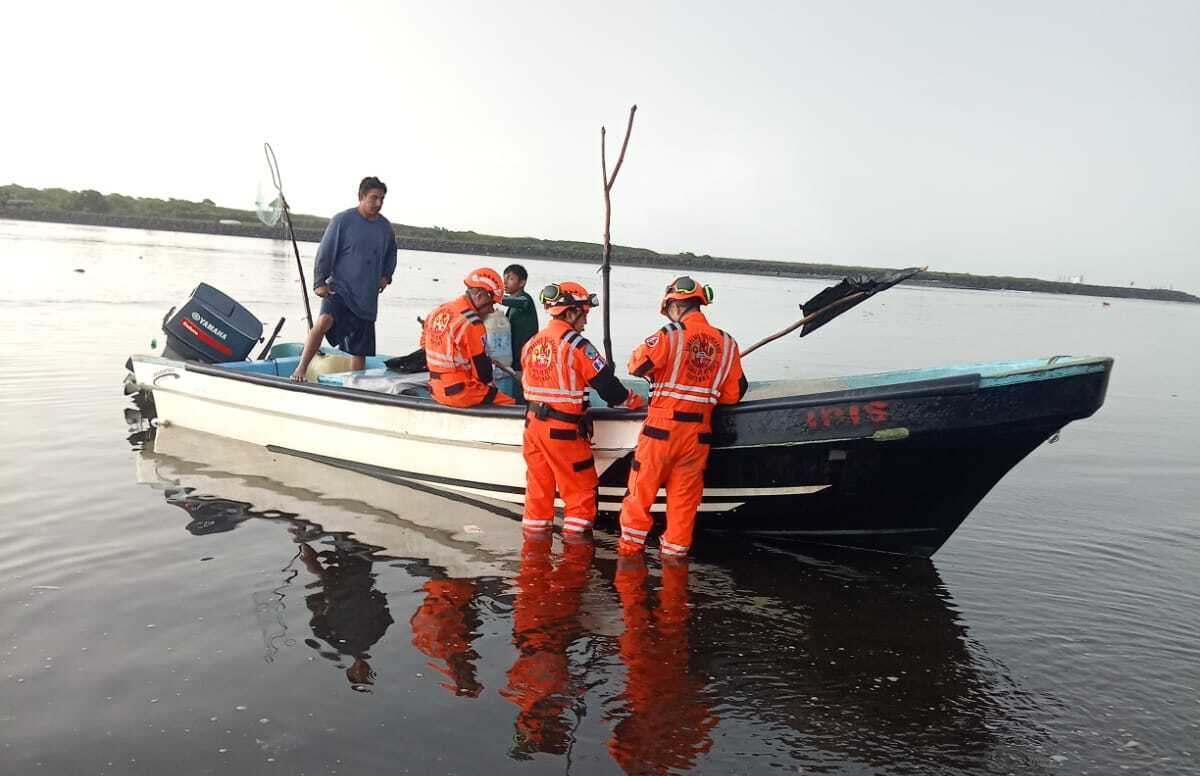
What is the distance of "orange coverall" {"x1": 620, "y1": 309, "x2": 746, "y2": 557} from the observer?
5.36 metres

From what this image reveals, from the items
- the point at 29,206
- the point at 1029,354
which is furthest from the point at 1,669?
the point at 29,206

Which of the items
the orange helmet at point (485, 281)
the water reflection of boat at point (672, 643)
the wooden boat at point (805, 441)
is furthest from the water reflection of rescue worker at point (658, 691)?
the orange helmet at point (485, 281)

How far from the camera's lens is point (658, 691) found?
13.2 feet

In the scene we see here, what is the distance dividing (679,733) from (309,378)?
630 centimetres

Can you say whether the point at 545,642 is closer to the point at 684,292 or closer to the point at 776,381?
the point at 684,292

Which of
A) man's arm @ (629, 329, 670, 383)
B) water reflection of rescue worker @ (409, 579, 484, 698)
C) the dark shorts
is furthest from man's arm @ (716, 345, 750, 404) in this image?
the dark shorts

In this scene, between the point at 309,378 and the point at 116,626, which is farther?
the point at 309,378

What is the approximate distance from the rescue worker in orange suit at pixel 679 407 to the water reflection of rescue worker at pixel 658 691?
422 millimetres

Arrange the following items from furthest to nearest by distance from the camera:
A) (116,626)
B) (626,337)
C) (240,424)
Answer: (626,337)
(240,424)
(116,626)

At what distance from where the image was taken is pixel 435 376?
21.5ft

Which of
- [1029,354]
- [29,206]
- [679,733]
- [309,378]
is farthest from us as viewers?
[29,206]

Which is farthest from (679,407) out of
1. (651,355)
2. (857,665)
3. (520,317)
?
(520,317)

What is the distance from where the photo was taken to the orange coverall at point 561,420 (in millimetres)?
5672

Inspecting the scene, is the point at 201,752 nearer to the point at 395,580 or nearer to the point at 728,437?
the point at 395,580
